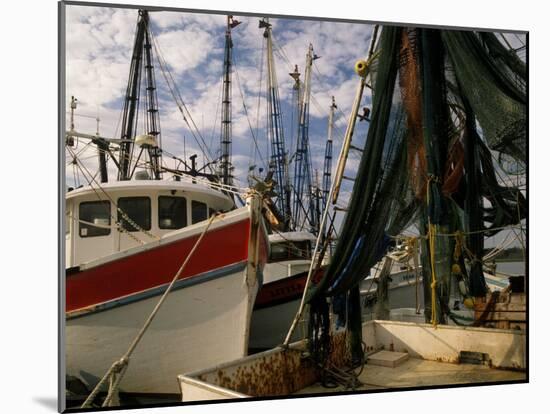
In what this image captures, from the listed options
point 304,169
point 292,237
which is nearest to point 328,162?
Answer: point 304,169

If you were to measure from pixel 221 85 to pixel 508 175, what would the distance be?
2.24 m

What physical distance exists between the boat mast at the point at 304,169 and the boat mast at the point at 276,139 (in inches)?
3.1

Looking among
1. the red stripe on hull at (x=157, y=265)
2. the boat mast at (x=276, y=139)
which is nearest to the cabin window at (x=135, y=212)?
the red stripe on hull at (x=157, y=265)

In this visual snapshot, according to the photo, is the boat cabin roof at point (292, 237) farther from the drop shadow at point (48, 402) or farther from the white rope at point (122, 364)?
the drop shadow at point (48, 402)

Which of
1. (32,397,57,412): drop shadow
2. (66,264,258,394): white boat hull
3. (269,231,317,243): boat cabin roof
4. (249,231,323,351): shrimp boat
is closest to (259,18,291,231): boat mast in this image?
(269,231,317,243): boat cabin roof

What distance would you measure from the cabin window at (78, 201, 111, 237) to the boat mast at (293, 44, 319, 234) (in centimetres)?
134

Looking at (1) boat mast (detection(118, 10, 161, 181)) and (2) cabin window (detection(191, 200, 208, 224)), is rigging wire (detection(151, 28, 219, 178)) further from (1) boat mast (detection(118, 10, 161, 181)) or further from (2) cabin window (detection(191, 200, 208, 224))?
(2) cabin window (detection(191, 200, 208, 224))

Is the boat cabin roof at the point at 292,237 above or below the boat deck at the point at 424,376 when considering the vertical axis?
above

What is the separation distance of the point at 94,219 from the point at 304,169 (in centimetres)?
151

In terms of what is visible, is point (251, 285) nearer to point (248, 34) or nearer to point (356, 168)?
point (356, 168)

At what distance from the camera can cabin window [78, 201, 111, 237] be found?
162 inches

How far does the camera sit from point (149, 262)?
158 inches

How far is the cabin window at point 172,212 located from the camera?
14.2 ft

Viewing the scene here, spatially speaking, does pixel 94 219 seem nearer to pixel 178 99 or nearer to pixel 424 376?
pixel 178 99
